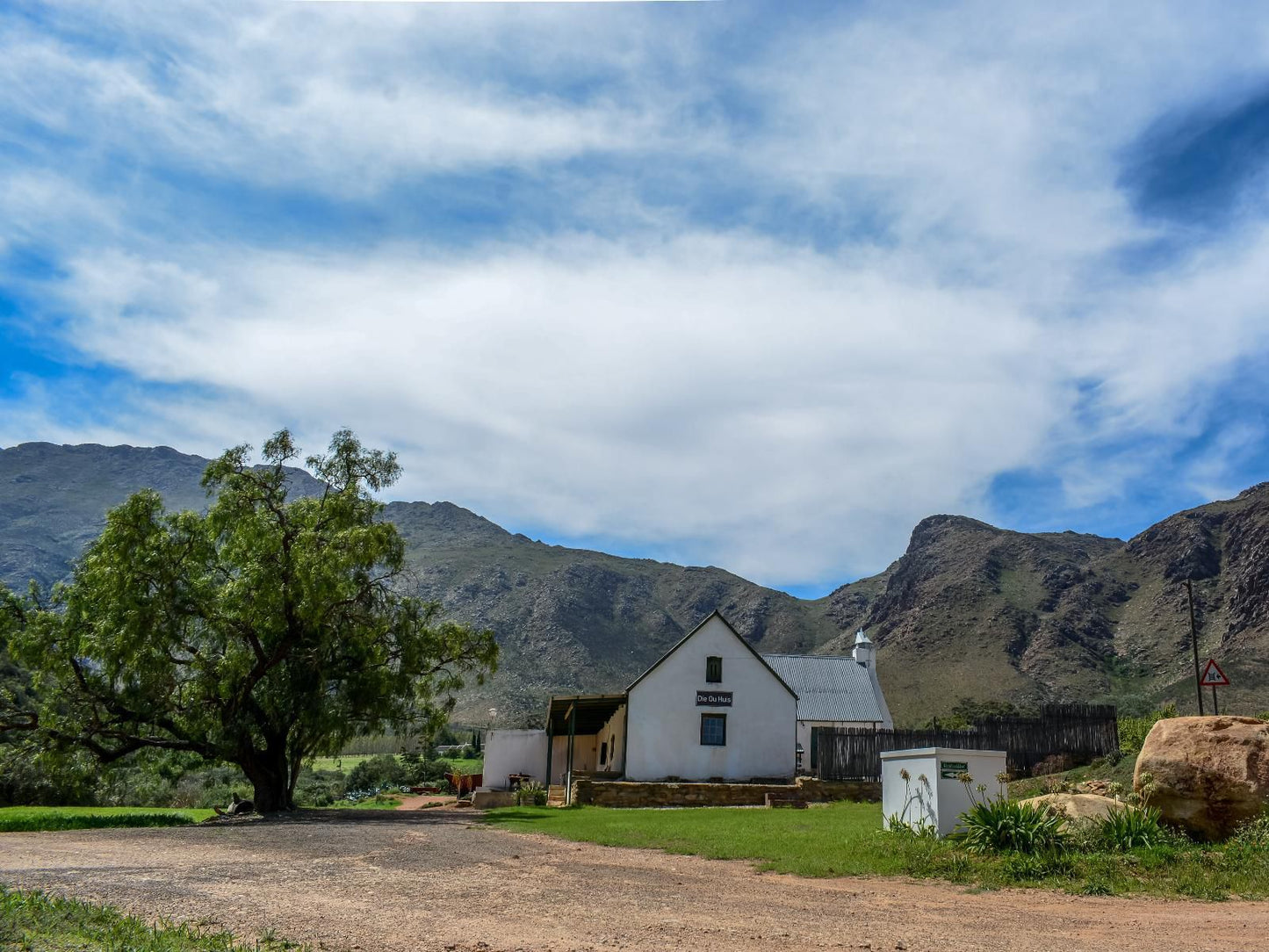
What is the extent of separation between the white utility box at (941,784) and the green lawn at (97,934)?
11.7 metres

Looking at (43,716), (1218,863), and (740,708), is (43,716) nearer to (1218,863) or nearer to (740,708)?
(740,708)

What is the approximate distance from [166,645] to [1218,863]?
23.4 metres

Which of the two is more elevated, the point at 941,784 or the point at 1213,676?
the point at 1213,676

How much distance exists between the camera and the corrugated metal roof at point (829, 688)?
4888cm

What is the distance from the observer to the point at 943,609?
105m

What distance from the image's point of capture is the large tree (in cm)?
2509

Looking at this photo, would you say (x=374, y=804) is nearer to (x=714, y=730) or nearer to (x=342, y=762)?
(x=714, y=730)

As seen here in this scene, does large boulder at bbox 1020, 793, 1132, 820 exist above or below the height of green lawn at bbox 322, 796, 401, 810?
above

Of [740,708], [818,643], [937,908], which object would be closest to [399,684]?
[740,708]

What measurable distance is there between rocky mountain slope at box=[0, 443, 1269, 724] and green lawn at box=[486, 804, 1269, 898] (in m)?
→ 40.4

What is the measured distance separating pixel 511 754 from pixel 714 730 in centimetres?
944

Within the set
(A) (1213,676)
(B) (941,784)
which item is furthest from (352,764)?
(B) (941,784)

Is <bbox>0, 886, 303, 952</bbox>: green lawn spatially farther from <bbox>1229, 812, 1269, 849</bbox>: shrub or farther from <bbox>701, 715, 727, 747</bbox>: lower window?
<bbox>701, 715, 727, 747</bbox>: lower window

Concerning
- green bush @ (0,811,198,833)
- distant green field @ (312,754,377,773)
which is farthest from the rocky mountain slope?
green bush @ (0,811,198,833)
